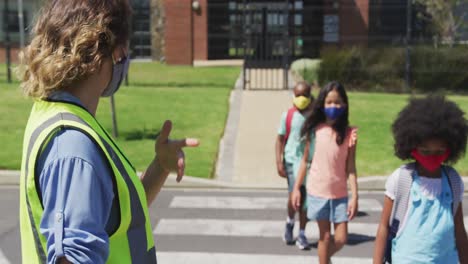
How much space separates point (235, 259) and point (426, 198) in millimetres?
3124

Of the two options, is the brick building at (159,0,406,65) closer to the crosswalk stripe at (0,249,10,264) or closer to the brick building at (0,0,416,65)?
the brick building at (0,0,416,65)

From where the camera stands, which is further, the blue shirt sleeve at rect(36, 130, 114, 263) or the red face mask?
the red face mask

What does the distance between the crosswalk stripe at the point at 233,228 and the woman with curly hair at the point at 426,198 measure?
12.1 ft

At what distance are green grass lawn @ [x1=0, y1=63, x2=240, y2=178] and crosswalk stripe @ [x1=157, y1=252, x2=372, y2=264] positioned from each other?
3.83 m

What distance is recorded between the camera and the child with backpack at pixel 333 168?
5383 mm

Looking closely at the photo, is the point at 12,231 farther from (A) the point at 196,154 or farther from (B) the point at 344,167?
A: (A) the point at 196,154

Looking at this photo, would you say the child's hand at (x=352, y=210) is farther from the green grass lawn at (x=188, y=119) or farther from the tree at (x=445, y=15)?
the tree at (x=445, y=15)

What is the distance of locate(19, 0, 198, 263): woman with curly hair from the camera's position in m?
1.74

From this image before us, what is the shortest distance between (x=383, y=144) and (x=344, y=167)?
684 centimetres

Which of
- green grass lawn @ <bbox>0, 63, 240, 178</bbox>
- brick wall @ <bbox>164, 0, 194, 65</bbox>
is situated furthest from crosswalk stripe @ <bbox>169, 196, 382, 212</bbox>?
brick wall @ <bbox>164, 0, 194, 65</bbox>

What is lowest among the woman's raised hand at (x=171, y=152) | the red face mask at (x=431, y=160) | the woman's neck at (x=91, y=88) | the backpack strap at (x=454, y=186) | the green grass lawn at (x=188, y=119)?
the green grass lawn at (x=188, y=119)

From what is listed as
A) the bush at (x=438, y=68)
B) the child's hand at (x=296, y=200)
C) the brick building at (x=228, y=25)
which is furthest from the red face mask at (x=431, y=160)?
the brick building at (x=228, y=25)

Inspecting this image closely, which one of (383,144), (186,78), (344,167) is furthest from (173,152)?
(186,78)

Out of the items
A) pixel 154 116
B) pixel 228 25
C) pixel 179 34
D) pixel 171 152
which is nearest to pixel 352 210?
pixel 171 152
